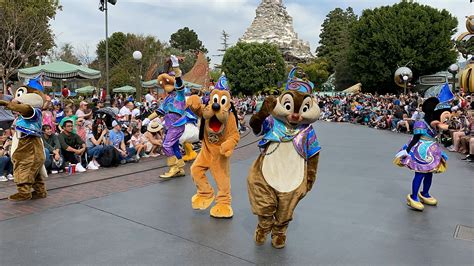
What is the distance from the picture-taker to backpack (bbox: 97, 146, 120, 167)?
8.78 meters

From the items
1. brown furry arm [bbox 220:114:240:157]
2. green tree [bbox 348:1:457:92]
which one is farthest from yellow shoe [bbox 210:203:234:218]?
green tree [bbox 348:1:457:92]

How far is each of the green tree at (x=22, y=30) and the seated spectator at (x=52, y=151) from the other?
16.1 m

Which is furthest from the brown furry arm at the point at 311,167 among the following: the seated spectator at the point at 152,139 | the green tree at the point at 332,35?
the green tree at the point at 332,35

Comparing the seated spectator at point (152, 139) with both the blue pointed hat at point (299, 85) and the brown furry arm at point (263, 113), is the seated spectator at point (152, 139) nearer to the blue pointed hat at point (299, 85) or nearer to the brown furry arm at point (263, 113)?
the brown furry arm at point (263, 113)

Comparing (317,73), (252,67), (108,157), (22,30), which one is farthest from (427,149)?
(317,73)

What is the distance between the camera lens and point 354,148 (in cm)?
1208

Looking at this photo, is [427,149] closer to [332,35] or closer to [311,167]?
[311,167]

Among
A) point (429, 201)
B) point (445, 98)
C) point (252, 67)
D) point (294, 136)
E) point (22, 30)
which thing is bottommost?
point (429, 201)

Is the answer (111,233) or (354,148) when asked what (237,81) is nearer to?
(354,148)

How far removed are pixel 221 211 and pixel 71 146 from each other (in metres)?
4.71

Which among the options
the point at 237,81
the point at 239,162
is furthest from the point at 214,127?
the point at 237,81

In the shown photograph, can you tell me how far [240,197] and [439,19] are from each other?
36.0m

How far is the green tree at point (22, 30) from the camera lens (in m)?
22.6

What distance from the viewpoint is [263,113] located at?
4195 millimetres
